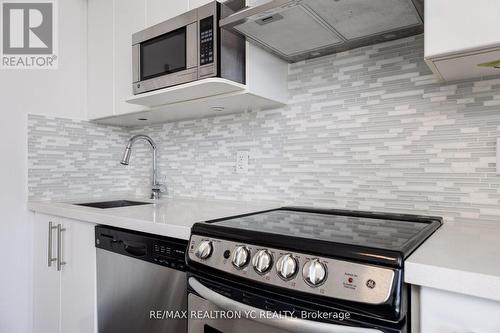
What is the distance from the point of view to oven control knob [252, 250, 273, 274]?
2.55 feet

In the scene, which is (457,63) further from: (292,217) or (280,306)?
(280,306)

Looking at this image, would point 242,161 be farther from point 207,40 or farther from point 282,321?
point 282,321

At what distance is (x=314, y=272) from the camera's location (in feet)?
2.31

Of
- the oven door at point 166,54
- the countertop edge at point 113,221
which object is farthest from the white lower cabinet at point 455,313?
the oven door at point 166,54

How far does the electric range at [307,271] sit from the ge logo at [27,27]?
1582 mm

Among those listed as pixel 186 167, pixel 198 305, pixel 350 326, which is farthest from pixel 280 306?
pixel 186 167

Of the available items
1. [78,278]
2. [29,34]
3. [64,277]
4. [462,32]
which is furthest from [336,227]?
[29,34]

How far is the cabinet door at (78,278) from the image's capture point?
1.39m

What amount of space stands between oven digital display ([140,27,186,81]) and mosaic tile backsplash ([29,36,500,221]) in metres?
0.44

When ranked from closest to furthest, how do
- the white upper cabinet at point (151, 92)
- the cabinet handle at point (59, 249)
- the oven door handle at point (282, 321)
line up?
the oven door handle at point (282, 321) → the white upper cabinet at point (151, 92) → the cabinet handle at point (59, 249)

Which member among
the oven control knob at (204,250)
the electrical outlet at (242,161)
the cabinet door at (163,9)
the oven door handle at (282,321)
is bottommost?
the oven door handle at (282,321)

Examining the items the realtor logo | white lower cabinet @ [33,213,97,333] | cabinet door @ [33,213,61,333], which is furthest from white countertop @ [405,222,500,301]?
the realtor logo

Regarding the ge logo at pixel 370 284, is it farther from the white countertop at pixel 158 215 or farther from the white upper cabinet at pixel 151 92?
the white upper cabinet at pixel 151 92

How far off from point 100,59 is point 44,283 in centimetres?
124
